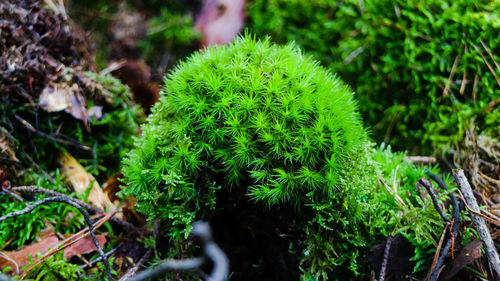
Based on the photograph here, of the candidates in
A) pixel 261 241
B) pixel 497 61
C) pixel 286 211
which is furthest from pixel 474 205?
pixel 497 61

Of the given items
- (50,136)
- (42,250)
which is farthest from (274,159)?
(50,136)

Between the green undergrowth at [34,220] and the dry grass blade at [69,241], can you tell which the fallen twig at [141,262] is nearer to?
the dry grass blade at [69,241]

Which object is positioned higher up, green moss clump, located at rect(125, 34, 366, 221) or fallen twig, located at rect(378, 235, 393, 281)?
green moss clump, located at rect(125, 34, 366, 221)

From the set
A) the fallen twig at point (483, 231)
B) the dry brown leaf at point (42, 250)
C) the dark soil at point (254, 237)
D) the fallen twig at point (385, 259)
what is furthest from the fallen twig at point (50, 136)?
the fallen twig at point (483, 231)

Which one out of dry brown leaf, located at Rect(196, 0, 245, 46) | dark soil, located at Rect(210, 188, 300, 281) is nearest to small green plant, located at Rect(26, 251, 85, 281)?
dark soil, located at Rect(210, 188, 300, 281)

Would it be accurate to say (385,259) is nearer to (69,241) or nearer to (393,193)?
(393,193)

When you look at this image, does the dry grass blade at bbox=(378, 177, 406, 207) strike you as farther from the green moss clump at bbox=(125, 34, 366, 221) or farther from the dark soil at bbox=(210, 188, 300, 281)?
the dark soil at bbox=(210, 188, 300, 281)
